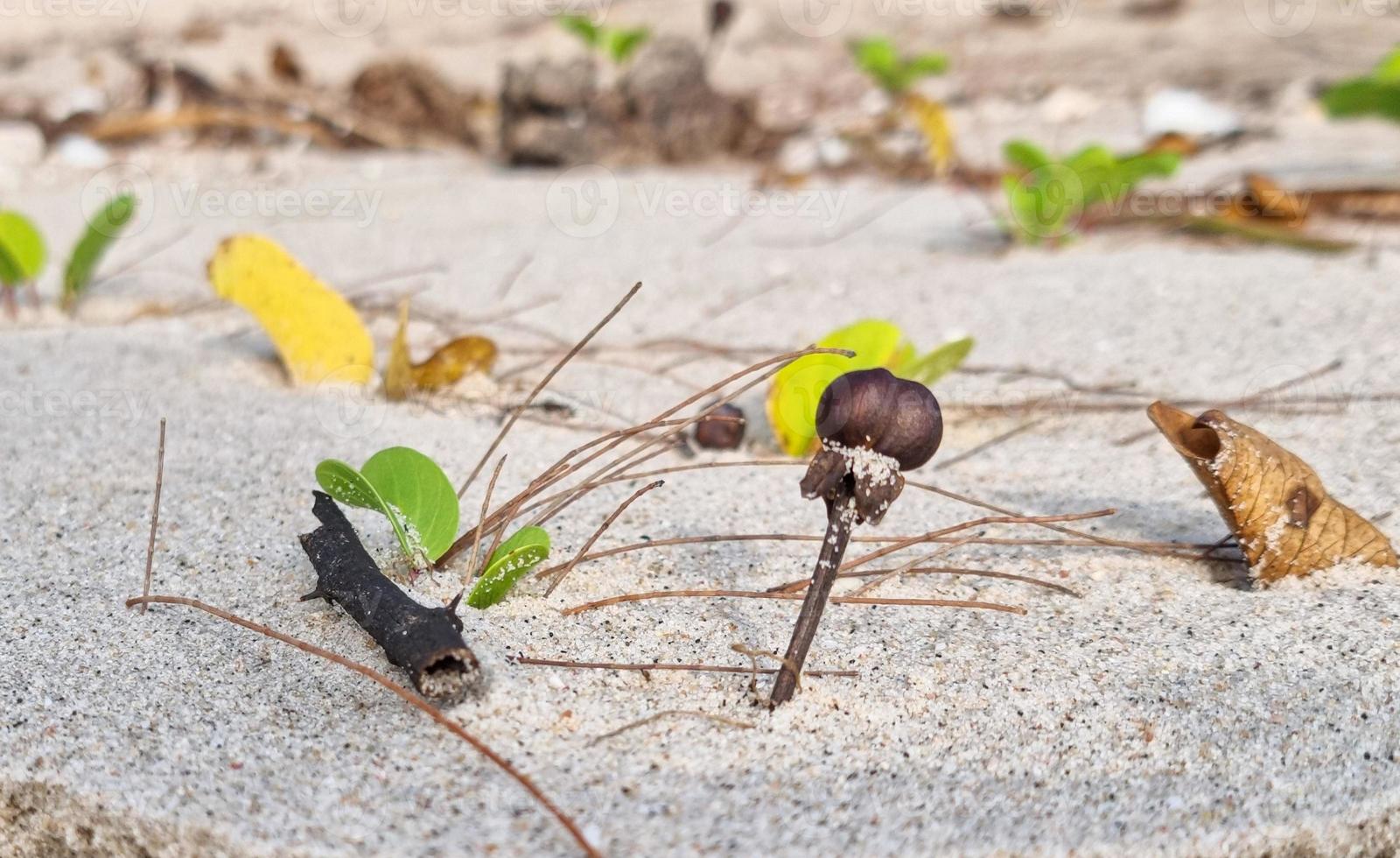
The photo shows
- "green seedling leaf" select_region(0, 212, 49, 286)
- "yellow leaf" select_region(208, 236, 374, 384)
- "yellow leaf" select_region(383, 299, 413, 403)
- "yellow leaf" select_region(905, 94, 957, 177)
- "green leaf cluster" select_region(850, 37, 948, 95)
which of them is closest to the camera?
"yellow leaf" select_region(383, 299, 413, 403)

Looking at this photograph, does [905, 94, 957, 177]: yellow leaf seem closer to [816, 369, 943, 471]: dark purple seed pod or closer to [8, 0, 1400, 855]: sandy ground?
[8, 0, 1400, 855]: sandy ground

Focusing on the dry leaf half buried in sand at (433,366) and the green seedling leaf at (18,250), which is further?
the green seedling leaf at (18,250)


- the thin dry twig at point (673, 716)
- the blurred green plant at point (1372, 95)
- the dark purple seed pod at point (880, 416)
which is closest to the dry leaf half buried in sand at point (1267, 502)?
the dark purple seed pod at point (880, 416)

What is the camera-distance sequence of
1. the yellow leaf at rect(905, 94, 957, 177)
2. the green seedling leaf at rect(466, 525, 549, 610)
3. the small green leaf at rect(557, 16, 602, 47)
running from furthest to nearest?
1. the small green leaf at rect(557, 16, 602, 47)
2. the yellow leaf at rect(905, 94, 957, 177)
3. the green seedling leaf at rect(466, 525, 549, 610)

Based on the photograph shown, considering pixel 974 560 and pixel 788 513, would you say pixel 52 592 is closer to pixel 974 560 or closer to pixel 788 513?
pixel 788 513

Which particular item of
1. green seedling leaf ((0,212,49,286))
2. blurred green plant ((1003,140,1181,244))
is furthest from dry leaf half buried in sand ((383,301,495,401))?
blurred green plant ((1003,140,1181,244))

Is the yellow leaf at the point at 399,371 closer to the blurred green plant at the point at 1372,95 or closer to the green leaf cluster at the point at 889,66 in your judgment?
the blurred green plant at the point at 1372,95

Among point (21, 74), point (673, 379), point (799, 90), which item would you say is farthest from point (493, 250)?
point (21, 74)
